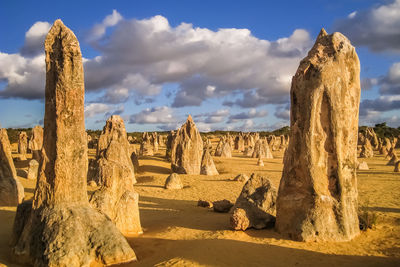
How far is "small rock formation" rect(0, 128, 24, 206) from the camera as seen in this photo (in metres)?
10.5

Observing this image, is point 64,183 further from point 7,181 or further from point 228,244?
point 7,181

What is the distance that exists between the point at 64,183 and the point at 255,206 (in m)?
4.22

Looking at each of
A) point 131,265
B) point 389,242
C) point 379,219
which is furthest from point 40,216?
point 379,219

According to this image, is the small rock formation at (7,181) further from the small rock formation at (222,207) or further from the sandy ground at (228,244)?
the small rock formation at (222,207)

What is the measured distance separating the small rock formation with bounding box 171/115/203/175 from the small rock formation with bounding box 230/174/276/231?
10545 millimetres

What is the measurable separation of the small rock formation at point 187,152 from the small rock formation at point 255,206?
10545 millimetres

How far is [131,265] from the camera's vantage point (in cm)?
568

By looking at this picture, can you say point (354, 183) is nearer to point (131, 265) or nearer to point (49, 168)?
point (131, 265)

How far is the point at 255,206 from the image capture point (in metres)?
7.73

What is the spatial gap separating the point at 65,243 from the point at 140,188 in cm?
932

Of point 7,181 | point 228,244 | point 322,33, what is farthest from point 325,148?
point 7,181

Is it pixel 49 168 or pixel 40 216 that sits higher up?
pixel 49 168

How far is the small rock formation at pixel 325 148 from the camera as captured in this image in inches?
258

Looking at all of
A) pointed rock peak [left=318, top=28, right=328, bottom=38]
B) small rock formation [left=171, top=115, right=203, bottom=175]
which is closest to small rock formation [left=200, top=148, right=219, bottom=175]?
small rock formation [left=171, top=115, right=203, bottom=175]
